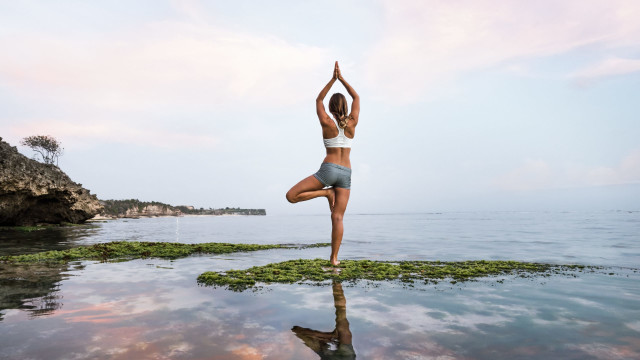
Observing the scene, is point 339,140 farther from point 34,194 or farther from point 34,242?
point 34,194

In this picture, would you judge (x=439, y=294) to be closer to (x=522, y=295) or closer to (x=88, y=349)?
(x=522, y=295)

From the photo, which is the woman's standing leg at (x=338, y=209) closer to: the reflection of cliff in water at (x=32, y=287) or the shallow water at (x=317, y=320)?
the shallow water at (x=317, y=320)

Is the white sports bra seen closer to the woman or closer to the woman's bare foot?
the woman

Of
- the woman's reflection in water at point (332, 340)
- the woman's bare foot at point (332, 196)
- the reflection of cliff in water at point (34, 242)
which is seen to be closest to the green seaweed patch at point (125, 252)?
the reflection of cliff in water at point (34, 242)

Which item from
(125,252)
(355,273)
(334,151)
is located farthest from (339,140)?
(125,252)

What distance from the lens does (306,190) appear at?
7707 millimetres

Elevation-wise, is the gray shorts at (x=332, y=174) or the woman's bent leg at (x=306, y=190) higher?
the gray shorts at (x=332, y=174)

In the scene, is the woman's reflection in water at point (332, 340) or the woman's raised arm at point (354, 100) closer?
the woman's reflection in water at point (332, 340)

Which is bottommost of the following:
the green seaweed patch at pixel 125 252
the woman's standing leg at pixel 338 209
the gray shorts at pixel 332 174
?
the green seaweed patch at pixel 125 252

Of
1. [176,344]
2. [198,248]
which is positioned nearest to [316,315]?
[176,344]

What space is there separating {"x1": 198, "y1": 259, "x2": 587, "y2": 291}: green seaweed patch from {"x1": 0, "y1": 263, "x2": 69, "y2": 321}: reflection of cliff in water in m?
2.48

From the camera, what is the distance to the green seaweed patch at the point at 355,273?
7055 mm

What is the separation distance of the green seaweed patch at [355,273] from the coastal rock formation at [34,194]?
3456 cm

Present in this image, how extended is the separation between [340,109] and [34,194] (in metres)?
39.6
